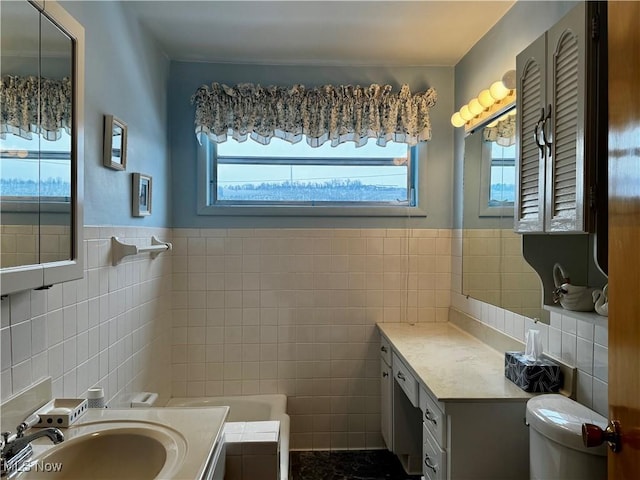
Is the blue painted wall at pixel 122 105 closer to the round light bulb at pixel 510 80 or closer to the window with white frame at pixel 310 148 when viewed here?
the window with white frame at pixel 310 148

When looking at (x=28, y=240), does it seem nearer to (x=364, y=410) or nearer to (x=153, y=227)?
(x=153, y=227)

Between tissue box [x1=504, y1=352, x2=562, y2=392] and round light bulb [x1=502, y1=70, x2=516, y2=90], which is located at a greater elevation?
round light bulb [x1=502, y1=70, x2=516, y2=90]

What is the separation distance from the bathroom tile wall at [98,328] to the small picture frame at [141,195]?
0.10 meters

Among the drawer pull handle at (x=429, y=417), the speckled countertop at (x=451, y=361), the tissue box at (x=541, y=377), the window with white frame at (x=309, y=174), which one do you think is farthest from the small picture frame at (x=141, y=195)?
the tissue box at (x=541, y=377)

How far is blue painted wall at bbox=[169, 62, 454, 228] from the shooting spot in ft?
9.52

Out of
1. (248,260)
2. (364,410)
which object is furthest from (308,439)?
(248,260)

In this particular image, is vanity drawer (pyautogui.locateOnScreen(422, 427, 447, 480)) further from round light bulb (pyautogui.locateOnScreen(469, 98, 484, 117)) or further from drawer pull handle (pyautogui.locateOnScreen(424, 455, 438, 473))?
round light bulb (pyautogui.locateOnScreen(469, 98, 484, 117))

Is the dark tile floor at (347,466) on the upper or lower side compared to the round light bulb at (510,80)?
lower

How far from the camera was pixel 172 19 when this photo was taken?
93.0 inches

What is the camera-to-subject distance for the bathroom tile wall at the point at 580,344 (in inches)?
60.7

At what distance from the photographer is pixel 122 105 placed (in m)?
2.10

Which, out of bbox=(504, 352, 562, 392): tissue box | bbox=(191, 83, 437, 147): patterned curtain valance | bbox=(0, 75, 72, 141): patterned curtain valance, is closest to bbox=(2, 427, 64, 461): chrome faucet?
bbox=(0, 75, 72, 141): patterned curtain valance

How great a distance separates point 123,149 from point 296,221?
1.20 m

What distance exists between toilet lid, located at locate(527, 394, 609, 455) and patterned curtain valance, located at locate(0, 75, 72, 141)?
5.52 feet
